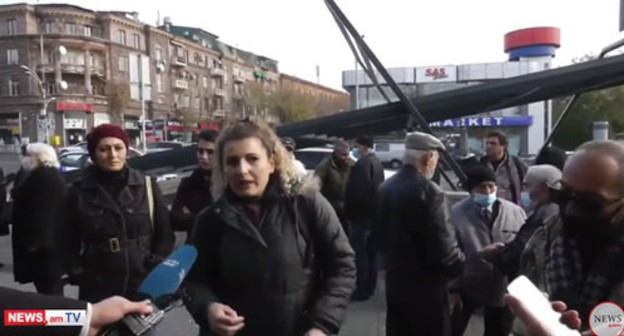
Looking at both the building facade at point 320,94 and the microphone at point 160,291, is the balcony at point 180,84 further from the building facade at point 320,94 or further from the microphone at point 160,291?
the microphone at point 160,291

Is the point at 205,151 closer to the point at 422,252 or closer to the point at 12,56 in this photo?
the point at 422,252

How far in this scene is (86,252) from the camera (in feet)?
9.78

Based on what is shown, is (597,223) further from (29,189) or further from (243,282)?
(29,189)

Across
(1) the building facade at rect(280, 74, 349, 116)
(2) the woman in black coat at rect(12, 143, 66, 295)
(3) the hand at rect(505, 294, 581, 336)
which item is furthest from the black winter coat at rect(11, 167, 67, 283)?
(1) the building facade at rect(280, 74, 349, 116)

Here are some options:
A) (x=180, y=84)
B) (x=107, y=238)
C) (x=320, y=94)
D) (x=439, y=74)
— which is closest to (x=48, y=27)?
(x=180, y=84)

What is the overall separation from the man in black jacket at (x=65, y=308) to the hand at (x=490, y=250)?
234 cm

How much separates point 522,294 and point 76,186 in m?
2.72

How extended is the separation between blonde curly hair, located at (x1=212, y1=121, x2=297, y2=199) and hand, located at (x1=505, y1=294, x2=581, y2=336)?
3.63ft

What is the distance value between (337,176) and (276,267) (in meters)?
3.90

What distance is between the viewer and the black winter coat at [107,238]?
2938 millimetres

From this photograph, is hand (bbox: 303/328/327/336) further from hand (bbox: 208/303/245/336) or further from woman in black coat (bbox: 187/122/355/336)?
hand (bbox: 208/303/245/336)

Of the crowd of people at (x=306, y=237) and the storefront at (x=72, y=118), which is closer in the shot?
the crowd of people at (x=306, y=237)

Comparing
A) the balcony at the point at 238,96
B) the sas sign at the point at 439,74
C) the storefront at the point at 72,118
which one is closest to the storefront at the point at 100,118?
the storefront at the point at 72,118

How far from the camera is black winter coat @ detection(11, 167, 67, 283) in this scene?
12.1 feet
